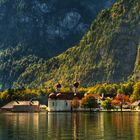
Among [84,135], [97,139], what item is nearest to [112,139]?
[97,139]

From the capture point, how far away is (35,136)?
284ft

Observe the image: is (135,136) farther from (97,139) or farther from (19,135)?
(19,135)

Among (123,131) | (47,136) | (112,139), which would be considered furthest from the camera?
(123,131)

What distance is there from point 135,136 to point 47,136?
12.3 m

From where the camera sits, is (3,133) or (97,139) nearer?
(97,139)

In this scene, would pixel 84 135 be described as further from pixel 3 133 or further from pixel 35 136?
pixel 3 133

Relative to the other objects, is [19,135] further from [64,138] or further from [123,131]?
[123,131]

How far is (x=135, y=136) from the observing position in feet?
277

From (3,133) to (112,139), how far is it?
20.5 metres

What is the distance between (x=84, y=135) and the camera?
87.8 metres

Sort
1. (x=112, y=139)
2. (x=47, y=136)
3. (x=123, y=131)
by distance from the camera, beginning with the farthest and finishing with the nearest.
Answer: (x=123, y=131) < (x=47, y=136) < (x=112, y=139)

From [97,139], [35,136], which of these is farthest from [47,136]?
[97,139]

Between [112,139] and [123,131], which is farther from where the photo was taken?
[123,131]

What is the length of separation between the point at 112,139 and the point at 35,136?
11996mm
